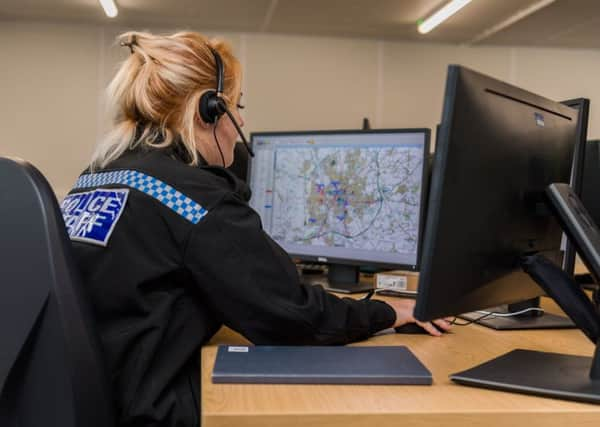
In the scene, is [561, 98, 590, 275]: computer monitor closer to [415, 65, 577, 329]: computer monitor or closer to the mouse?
[415, 65, 577, 329]: computer monitor

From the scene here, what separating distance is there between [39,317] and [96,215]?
239mm

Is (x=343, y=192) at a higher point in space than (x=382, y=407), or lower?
higher

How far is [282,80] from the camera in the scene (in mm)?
5688

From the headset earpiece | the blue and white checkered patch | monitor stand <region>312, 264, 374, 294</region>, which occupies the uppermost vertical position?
the headset earpiece

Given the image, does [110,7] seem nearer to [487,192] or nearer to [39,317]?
[39,317]

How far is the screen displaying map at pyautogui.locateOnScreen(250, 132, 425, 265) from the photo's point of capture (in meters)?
1.55

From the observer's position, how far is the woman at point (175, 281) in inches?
37.9

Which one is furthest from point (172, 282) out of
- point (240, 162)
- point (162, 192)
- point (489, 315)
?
point (240, 162)

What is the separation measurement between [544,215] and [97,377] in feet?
2.39

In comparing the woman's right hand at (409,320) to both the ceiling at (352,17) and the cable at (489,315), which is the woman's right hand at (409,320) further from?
the ceiling at (352,17)

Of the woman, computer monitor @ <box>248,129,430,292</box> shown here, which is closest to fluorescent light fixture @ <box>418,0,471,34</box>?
computer monitor @ <box>248,129,430,292</box>

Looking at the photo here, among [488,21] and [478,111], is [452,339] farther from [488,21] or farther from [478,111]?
[488,21]

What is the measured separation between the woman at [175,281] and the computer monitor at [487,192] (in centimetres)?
29

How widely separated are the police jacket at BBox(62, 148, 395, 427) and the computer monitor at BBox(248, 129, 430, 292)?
0.57m
